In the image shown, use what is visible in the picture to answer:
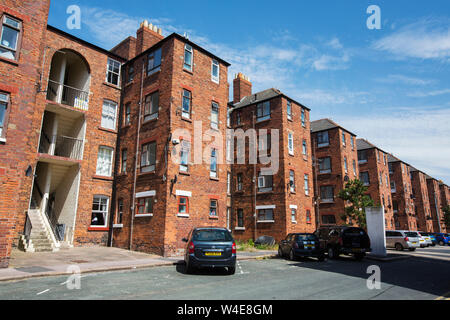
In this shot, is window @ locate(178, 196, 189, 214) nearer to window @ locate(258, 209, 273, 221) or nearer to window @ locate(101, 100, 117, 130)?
window @ locate(101, 100, 117, 130)

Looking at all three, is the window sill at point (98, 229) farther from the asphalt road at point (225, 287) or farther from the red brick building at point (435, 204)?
the red brick building at point (435, 204)

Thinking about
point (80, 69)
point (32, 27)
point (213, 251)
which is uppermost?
point (80, 69)

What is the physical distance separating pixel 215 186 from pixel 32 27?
43.5 feet

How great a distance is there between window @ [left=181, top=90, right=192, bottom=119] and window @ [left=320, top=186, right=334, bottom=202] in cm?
2169

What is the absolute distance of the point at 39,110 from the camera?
59.5 feet

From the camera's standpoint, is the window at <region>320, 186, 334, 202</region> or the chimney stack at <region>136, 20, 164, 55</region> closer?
the chimney stack at <region>136, 20, 164, 55</region>

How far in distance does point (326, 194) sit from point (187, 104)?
2210cm

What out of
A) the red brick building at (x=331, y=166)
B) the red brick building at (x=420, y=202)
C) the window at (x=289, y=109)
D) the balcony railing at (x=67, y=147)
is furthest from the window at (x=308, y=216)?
the red brick building at (x=420, y=202)

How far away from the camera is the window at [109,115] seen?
22062 mm

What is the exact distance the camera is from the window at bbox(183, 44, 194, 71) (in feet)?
66.5

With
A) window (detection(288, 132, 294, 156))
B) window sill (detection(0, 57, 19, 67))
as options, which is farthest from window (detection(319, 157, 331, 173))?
window sill (detection(0, 57, 19, 67))

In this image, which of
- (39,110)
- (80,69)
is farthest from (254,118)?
(39,110)

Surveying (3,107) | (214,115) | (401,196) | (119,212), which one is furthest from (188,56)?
(401,196)
